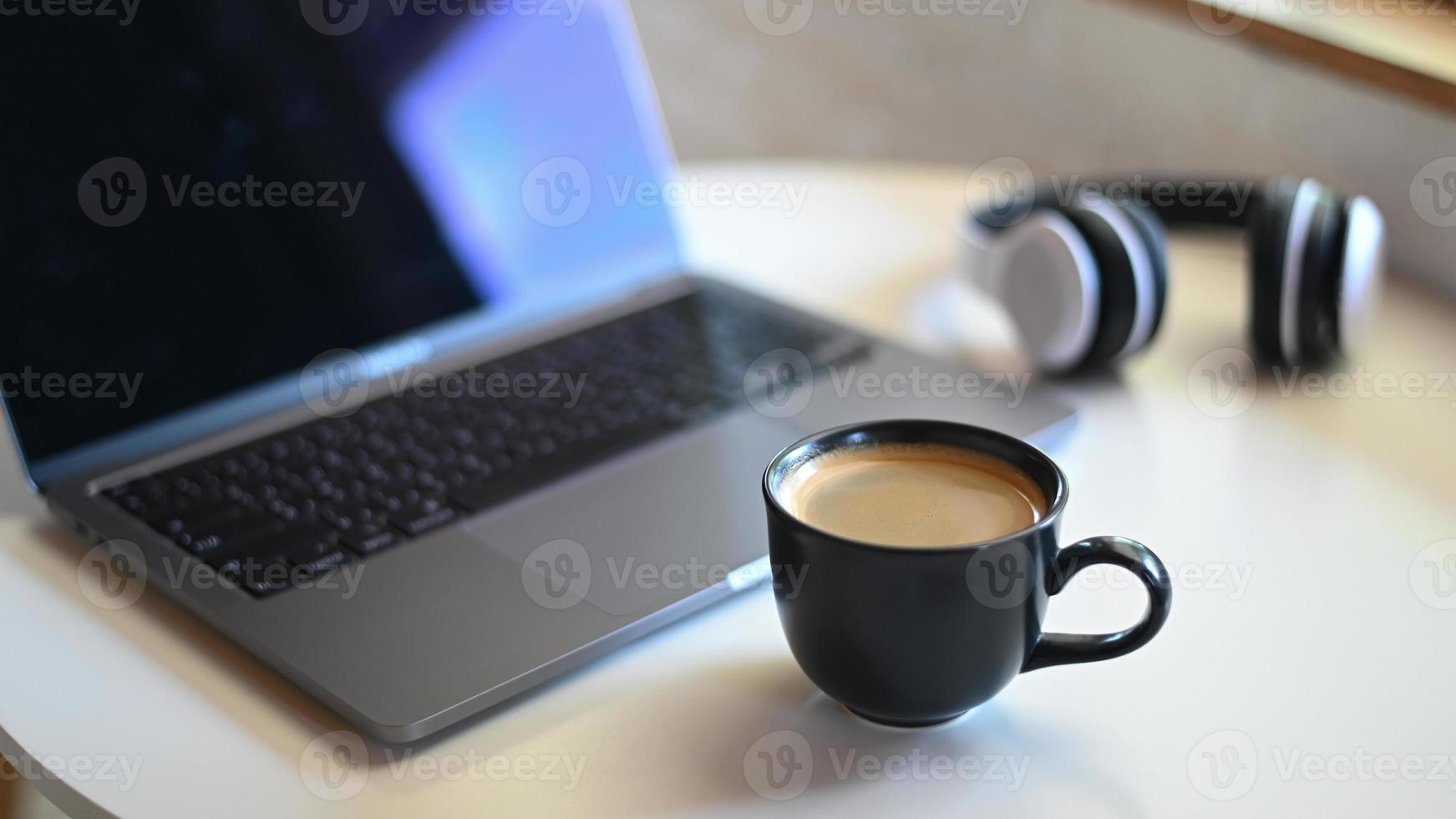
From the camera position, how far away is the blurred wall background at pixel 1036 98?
94 cm

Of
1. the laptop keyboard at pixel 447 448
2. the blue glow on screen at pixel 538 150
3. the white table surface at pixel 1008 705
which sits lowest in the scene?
the white table surface at pixel 1008 705

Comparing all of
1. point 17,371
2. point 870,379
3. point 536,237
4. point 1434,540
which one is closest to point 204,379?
point 17,371

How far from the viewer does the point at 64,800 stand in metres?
0.49

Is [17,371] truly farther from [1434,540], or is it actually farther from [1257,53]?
[1257,53]

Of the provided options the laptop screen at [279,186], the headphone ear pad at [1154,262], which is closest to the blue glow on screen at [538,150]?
the laptop screen at [279,186]

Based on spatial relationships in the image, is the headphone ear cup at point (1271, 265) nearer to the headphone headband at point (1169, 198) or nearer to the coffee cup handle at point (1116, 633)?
the headphone headband at point (1169, 198)

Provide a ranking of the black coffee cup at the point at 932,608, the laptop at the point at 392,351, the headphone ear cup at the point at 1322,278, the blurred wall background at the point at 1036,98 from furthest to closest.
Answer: the blurred wall background at the point at 1036,98, the headphone ear cup at the point at 1322,278, the laptop at the point at 392,351, the black coffee cup at the point at 932,608

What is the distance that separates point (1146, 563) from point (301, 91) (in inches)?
21.2

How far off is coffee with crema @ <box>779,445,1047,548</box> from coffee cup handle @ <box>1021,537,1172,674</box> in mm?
23

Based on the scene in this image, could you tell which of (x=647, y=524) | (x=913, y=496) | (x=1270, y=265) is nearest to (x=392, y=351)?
(x=647, y=524)

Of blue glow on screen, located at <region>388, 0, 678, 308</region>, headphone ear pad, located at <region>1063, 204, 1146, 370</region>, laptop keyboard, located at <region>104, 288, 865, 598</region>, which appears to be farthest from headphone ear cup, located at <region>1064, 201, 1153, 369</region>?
blue glow on screen, located at <region>388, 0, 678, 308</region>

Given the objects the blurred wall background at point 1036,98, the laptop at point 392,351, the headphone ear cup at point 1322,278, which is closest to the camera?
the laptop at point 392,351

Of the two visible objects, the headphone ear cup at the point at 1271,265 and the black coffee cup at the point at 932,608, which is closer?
the black coffee cup at the point at 932,608

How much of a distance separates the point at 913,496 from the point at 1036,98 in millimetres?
986
